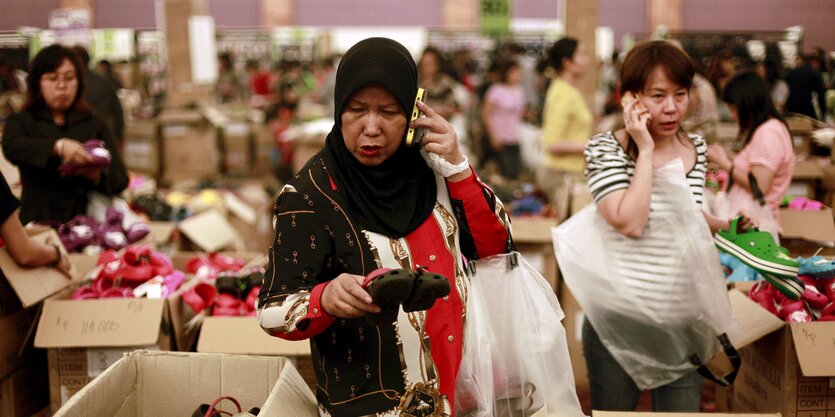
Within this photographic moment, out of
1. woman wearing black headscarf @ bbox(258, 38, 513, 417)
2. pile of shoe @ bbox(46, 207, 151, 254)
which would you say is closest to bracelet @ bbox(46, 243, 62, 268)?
pile of shoe @ bbox(46, 207, 151, 254)

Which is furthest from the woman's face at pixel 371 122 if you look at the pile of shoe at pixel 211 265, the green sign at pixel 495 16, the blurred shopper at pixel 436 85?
the green sign at pixel 495 16

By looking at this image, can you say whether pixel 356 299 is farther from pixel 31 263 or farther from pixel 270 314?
pixel 31 263

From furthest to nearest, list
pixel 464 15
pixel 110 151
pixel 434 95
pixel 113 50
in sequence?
1. pixel 464 15
2. pixel 113 50
3. pixel 434 95
4. pixel 110 151

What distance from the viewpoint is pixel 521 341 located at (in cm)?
192

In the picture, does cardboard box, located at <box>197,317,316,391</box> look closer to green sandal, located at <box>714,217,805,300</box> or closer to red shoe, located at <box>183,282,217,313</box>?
red shoe, located at <box>183,282,217,313</box>

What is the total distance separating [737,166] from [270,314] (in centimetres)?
242

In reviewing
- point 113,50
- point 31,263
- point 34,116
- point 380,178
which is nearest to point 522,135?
point 34,116

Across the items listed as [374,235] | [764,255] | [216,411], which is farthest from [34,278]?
[764,255]

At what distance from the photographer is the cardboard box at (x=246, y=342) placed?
8.64ft

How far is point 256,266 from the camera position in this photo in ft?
10.8

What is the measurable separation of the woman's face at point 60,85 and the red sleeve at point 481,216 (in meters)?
2.29

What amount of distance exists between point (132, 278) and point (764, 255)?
217cm

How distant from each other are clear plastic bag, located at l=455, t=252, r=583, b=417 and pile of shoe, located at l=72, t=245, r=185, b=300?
5.01ft

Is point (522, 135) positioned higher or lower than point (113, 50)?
lower
